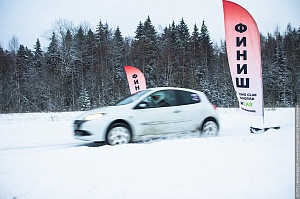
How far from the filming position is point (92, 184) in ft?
9.78

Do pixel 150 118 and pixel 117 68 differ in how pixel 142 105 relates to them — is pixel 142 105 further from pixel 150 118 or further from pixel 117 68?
pixel 117 68

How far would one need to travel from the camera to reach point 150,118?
5.89m

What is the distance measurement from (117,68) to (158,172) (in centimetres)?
3830

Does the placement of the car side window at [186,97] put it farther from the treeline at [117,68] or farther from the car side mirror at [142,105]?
the treeline at [117,68]

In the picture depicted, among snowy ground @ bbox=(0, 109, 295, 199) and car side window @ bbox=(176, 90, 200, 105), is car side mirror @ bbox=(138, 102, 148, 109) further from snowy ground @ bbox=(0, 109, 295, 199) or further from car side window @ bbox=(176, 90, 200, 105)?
snowy ground @ bbox=(0, 109, 295, 199)

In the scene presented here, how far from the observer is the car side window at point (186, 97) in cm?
650

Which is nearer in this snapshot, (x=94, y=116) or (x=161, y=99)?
(x=94, y=116)

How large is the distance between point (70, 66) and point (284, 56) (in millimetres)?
37482

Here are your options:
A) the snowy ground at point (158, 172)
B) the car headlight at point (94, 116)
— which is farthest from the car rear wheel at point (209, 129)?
the car headlight at point (94, 116)

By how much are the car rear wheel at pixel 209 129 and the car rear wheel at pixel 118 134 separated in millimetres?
2388

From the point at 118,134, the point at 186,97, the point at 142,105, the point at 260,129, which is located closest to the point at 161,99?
the point at 142,105

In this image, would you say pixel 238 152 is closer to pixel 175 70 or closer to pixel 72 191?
pixel 72 191

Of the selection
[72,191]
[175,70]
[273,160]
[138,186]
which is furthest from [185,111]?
[175,70]

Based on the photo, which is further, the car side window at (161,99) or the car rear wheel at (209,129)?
the car rear wheel at (209,129)
